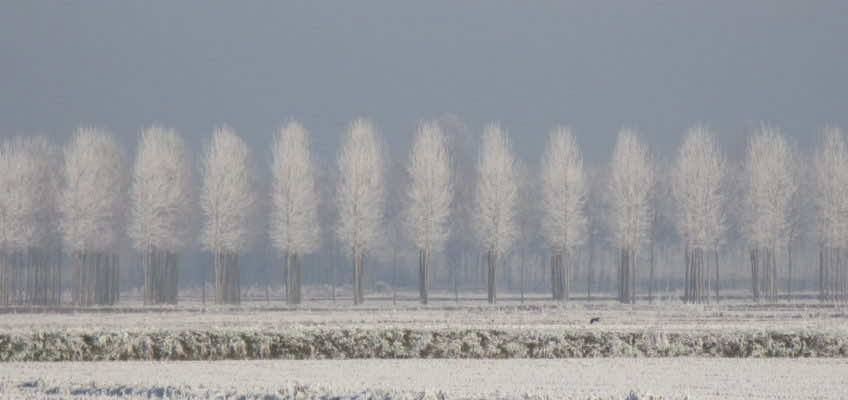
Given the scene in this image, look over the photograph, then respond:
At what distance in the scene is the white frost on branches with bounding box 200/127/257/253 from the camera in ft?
233

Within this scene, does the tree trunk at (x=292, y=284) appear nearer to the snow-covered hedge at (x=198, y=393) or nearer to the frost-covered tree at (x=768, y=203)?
the frost-covered tree at (x=768, y=203)

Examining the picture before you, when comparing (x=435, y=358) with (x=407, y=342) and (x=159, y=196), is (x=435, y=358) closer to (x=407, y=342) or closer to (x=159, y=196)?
(x=407, y=342)

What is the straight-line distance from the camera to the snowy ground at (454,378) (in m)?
25.1

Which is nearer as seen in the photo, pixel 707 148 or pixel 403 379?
pixel 403 379

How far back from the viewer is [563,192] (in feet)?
241

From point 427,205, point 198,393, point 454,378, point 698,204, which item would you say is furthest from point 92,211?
→ point 198,393

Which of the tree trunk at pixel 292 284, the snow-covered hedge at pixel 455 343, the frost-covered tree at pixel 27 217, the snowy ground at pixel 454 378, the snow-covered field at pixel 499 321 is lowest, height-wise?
the snowy ground at pixel 454 378

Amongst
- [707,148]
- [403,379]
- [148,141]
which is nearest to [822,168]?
[707,148]

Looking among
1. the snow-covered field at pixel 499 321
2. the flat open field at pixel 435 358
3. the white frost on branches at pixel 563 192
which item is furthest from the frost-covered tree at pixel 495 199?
the flat open field at pixel 435 358

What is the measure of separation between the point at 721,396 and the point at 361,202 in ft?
156

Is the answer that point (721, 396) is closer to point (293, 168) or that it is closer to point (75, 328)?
point (75, 328)

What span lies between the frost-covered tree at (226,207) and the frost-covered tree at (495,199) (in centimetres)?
1411

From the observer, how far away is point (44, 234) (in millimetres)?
75562

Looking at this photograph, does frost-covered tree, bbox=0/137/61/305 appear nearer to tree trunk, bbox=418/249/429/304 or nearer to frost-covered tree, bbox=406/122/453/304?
tree trunk, bbox=418/249/429/304
